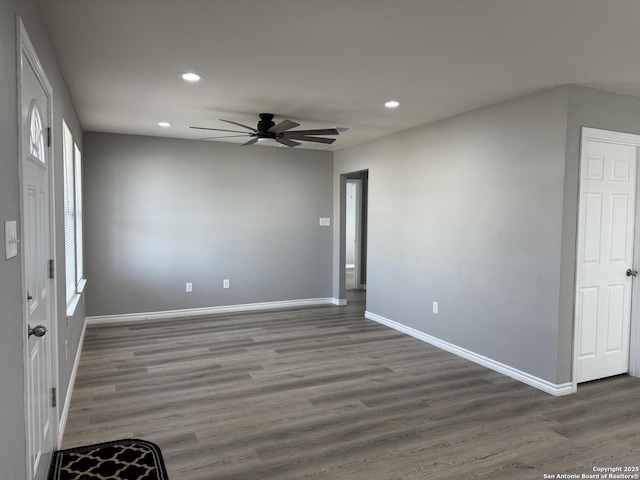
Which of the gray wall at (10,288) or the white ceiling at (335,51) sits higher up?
the white ceiling at (335,51)

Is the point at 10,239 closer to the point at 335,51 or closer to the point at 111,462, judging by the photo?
the point at 111,462

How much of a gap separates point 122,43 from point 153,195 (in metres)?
3.42

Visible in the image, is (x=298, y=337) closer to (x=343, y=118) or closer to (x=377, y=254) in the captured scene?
(x=377, y=254)

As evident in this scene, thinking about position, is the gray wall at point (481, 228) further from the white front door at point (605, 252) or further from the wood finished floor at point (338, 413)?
the wood finished floor at point (338, 413)

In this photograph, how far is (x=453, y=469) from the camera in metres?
2.50

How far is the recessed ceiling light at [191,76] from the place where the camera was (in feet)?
10.9

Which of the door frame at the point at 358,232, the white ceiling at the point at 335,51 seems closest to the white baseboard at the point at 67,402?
the white ceiling at the point at 335,51

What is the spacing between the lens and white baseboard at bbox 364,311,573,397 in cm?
359

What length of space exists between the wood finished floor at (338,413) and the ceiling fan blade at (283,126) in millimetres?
2247

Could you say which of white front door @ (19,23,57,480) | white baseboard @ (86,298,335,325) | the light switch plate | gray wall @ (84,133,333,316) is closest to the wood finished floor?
white front door @ (19,23,57,480)

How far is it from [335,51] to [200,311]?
4.50 metres

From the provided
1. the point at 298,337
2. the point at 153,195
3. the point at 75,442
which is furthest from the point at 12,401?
the point at 153,195

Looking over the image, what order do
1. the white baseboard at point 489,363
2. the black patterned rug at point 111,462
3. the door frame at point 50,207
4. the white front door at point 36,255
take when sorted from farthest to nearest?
the white baseboard at point 489,363, the black patterned rug at point 111,462, the white front door at point 36,255, the door frame at point 50,207

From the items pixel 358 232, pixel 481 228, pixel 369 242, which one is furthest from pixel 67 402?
pixel 358 232
